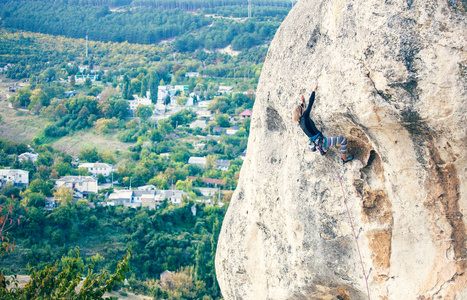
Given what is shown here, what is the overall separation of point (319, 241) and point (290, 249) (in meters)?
0.57

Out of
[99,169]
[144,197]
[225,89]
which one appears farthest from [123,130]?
[144,197]

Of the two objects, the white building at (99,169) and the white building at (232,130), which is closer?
the white building at (99,169)

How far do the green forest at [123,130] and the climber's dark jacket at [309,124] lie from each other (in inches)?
152

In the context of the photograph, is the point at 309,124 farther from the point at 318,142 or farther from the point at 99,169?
the point at 99,169

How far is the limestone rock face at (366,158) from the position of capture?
4.57 meters

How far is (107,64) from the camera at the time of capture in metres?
95.1

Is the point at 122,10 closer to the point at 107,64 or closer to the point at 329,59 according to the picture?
the point at 107,64

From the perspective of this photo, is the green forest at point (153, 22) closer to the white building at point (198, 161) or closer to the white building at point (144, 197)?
the white building at point (198, 161)

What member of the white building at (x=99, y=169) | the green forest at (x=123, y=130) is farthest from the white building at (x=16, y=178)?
the white building at (x=99, y=169)

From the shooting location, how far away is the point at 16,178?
4416 centimetres

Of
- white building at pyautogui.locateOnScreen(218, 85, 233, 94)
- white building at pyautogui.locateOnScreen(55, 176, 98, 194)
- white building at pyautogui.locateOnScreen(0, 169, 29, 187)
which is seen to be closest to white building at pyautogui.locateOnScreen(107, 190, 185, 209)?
white building at pyautogui.locateOnScreen(55, 176, 98, 194)

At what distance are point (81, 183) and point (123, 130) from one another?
18.4m

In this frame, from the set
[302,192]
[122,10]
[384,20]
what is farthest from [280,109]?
[122,10]

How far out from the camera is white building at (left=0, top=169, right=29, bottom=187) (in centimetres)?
4406
